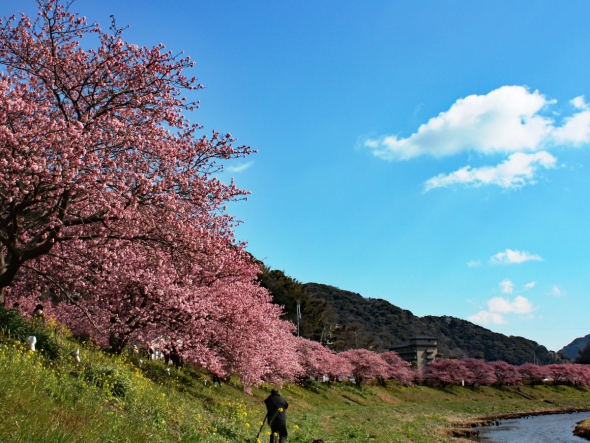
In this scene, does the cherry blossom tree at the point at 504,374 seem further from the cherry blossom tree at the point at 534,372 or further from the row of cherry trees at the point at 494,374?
the cherry blossom tree at the point at 534,372

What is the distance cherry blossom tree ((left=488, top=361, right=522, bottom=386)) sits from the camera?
80312mm

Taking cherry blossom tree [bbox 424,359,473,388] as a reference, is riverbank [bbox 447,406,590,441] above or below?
below

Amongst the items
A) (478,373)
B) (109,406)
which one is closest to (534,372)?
(478,373)

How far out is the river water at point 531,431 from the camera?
31641mm

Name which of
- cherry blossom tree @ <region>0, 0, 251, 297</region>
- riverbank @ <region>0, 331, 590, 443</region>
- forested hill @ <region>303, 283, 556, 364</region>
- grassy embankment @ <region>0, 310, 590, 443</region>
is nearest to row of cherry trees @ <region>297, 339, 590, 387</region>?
riverbank @ <region>0, 331, 590, 443</region>

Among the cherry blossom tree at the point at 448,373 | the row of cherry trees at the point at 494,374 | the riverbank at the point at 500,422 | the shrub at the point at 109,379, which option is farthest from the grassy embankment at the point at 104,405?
the row of cherry trees at the point at 494,374

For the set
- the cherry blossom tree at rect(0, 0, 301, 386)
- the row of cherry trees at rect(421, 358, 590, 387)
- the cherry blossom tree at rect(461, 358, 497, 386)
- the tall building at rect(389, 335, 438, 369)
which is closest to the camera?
the cherry blossom tree at rect(0, 0, 301, 386)

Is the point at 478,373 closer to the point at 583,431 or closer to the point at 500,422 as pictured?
the point at 500,422

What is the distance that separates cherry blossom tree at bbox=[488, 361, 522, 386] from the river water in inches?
1342

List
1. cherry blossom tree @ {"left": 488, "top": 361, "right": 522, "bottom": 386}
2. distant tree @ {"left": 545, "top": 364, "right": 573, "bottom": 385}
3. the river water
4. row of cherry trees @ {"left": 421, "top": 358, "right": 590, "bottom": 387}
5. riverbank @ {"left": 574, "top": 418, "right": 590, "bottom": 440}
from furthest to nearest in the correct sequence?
distant tree @ {"left": 545, "top": 364, "right": 573, "bottom": 385} < cherry blossom tree @ {"left": 488, "top": 361, "right": 522, "bottom": 386} < row of cherry trees @ {"left": 421, "top": 358, "right": 590, "bottom": 387} < riverbank @ {"left": 574, "top": 418, "right": 590, "bottom": 440} < the river water

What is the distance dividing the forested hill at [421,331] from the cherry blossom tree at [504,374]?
64106 mm

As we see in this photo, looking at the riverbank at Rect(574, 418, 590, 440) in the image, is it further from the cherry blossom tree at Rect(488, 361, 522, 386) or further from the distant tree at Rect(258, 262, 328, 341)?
the cherry blossom tree at Rect(488, 361, 522, 386)

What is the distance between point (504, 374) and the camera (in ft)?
265

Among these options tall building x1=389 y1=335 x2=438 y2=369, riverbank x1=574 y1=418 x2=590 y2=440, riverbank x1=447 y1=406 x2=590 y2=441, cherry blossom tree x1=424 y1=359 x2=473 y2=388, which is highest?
tall building x1=389 y1=335 x2=438 y2=369
